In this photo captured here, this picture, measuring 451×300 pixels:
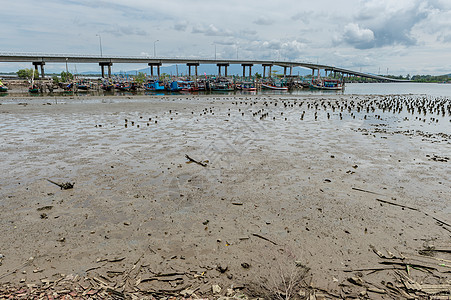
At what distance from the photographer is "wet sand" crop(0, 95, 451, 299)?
4.88 m

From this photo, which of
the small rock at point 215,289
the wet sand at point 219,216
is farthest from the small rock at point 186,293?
the small rock at point 215,289

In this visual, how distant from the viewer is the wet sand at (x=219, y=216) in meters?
4.88

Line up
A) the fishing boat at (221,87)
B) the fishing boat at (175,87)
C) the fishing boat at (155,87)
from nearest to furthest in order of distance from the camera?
the fishing boat at (175,87), the fishing boat at (155,87), the fishing boat at (221,87)

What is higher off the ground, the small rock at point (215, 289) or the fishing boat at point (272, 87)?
the fishing boat at point (272, 87)

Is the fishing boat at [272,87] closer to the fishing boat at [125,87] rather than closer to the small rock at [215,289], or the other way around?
the fishing boat at [125,87]

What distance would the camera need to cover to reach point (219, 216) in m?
7.05

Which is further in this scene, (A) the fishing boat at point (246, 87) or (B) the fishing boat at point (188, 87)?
(A) the fishing boat at point (246, 87)

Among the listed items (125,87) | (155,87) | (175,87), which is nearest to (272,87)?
(175,87)

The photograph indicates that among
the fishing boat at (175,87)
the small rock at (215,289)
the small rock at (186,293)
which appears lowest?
the small rock at (215,289)

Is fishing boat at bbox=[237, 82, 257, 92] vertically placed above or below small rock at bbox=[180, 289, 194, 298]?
above

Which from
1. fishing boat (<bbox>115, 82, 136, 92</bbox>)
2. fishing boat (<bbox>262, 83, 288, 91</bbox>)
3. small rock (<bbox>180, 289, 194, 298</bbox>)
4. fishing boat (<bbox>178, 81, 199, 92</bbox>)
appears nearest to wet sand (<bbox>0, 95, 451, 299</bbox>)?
small rock (<bbox>180, 289, 194, 298</bbox>)

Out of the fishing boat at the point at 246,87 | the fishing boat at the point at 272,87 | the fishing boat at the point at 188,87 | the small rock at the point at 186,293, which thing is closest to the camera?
the small rock at the point at 186,293

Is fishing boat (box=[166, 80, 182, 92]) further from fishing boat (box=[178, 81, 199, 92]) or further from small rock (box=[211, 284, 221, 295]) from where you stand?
small rock (box=[211, 284, 221, 295])

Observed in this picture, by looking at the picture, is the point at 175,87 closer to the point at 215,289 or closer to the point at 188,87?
the point at 188,87
